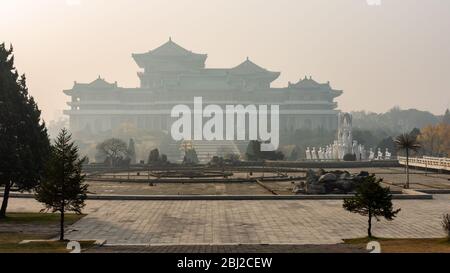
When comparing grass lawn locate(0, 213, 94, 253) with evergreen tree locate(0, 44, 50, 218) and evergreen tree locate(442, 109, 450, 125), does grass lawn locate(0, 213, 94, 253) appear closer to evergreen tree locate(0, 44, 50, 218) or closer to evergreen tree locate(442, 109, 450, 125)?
evergreen tree locate(0, 44, 50, 218)

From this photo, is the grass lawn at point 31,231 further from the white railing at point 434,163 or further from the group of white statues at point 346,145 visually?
the group of white statues at point 346,145

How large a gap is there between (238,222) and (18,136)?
32.4ft

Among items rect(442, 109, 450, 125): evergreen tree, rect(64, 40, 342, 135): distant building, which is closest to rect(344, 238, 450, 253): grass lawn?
rect(64, 40, 342, 135): distant building

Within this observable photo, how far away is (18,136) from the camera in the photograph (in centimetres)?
2016

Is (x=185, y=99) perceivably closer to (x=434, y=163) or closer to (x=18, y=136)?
(x=434, y=163)

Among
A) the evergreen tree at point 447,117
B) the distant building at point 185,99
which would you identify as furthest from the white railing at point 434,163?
the evergreen tree at point 447,117

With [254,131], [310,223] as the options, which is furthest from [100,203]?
[254,131]

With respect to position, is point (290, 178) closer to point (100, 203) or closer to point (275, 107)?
point (100, 203)

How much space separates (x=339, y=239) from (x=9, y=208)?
16.1 metres

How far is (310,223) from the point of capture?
60.2 feet

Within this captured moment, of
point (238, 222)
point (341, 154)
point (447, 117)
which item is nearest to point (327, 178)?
point (238, 222)

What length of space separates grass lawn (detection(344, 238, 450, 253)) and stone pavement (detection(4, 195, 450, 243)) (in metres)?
1.05

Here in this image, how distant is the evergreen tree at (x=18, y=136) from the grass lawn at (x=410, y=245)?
42.3ft
